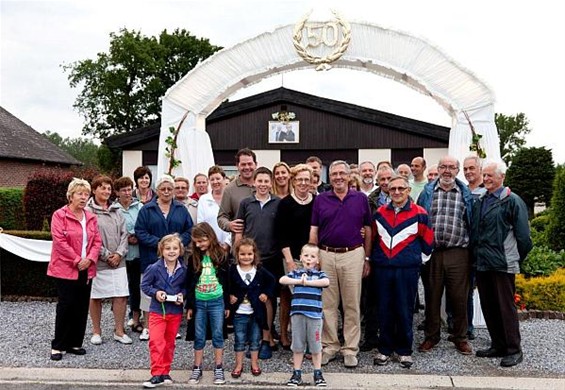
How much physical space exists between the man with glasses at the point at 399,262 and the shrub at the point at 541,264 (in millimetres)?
3736

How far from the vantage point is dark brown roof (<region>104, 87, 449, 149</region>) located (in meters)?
19.3

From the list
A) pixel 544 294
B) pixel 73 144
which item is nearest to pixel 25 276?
pixel 544 294

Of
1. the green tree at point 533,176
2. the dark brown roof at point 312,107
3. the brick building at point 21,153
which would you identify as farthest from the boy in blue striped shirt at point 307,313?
the brick building at point 21,153

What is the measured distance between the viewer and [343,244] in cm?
525

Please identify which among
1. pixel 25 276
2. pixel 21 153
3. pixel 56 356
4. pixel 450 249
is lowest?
pixel 56 356

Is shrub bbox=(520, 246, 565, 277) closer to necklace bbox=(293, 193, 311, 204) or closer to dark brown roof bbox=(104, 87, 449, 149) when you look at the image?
necklace bbox=(293, 193, 311, 204)

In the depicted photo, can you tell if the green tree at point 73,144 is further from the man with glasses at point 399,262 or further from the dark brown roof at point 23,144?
the man with glasses at point 399,262

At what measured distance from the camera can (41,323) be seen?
7.14m

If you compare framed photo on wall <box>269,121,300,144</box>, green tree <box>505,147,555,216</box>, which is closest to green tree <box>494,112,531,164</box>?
green tree <box>505,147,555,216</box>

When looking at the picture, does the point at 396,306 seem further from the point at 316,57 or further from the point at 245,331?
the point at 316,57

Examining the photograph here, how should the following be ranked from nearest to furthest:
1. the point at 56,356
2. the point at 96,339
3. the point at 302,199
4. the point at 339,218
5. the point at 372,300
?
the point at 339,218 < the point at 302,199 < the point at 56,356 < the point at 372,300 < the point at 96,339

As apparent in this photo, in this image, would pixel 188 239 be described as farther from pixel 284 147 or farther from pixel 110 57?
pixel 110 57

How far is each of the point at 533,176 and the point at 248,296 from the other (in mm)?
23275

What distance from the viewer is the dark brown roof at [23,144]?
91.4 ft
